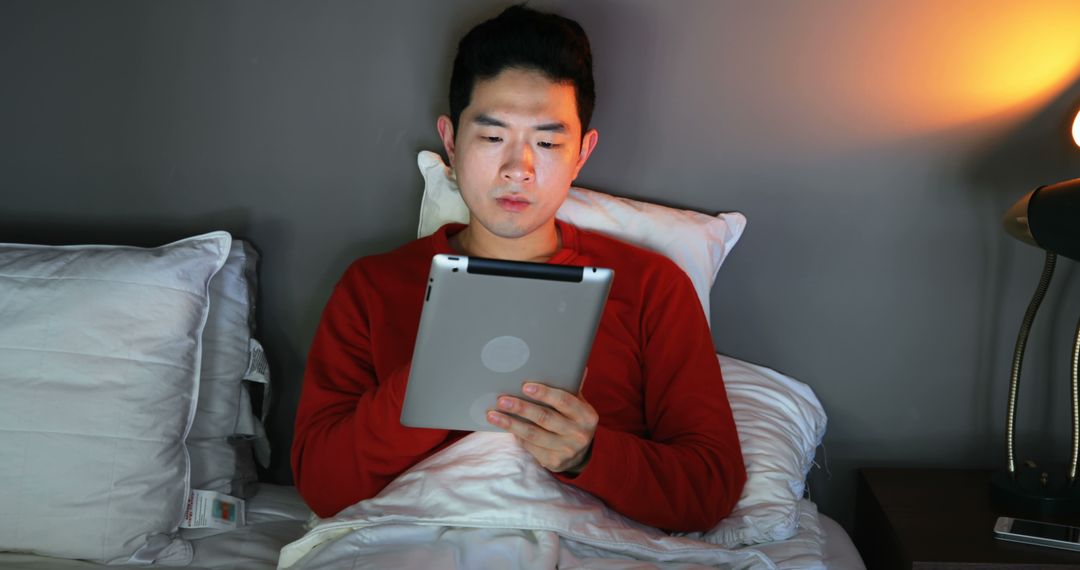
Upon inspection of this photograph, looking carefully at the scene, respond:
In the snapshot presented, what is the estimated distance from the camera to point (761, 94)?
1.78 m

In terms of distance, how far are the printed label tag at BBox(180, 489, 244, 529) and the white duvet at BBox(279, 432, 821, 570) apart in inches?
12.3

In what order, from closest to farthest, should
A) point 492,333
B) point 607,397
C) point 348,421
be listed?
point 492,333
point 348,421
point 607,397

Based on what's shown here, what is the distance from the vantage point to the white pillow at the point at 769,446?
1471mm

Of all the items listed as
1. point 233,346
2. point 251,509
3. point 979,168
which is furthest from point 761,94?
point 251,509

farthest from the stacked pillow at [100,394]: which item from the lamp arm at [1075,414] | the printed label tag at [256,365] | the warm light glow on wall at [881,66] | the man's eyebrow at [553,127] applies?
the lamp arm at [1075,414]

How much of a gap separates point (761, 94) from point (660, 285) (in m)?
0.44

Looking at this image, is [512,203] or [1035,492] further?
[1035,492]

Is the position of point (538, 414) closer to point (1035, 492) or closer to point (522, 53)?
point (522, 53)

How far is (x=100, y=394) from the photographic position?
1.51 m

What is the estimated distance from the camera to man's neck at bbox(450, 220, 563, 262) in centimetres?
158

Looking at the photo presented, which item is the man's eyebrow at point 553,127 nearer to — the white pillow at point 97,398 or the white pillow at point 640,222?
the white pillow at point 640,222

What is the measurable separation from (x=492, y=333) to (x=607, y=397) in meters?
0.43

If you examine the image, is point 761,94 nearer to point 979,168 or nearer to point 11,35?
point 979,168

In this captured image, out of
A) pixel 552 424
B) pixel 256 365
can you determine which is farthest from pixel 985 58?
pixel 256 365
